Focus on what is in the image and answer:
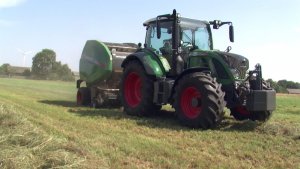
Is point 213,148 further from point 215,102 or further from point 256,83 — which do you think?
point 256,83

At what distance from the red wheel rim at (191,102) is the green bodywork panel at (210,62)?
2.11ft

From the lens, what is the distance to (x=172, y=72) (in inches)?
415

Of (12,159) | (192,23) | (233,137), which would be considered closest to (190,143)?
(233,137)

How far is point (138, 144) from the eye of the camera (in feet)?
23.3

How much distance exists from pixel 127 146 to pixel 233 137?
6.96 feet

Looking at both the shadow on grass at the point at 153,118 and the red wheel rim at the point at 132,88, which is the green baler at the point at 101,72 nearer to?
the red wheel rim at the point at 132,88

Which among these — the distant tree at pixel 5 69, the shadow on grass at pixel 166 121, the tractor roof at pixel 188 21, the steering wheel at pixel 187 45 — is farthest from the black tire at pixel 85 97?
the distant tree at pixel 5 69

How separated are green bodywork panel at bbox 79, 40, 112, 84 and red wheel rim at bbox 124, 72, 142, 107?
1630 mm

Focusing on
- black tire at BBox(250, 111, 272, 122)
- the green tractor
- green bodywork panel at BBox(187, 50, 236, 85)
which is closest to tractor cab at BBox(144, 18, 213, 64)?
the green tractor

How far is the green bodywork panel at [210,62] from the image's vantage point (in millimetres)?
9297

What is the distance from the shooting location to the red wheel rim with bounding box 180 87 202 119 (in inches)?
356

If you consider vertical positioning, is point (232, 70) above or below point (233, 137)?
above

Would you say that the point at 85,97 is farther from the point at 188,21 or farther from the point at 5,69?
the point at 5,69

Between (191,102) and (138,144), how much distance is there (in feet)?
8.09
